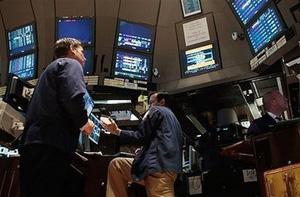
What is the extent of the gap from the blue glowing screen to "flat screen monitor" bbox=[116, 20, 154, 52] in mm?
1647

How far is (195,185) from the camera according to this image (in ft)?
14.9

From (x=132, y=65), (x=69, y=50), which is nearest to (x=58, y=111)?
(x=69, y=50)

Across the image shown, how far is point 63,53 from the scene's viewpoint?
262 cm

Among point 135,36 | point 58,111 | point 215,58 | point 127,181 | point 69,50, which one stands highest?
point 135,36

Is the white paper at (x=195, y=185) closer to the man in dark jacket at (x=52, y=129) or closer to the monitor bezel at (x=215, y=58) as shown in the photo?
the monitor bezel at (x=215, y=58)

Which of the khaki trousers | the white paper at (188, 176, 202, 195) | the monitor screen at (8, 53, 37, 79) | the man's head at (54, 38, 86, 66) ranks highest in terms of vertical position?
the monitor screen at (8, 53, 37, 79)

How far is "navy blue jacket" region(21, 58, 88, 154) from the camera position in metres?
2.20

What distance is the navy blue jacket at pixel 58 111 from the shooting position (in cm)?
220

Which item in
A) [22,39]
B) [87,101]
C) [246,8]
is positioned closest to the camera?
[87,101]

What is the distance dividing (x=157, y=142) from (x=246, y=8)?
2633 mm

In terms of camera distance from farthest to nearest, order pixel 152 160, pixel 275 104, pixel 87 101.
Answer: pixel 275 104 < pixel 152 160 < pixel 87 101

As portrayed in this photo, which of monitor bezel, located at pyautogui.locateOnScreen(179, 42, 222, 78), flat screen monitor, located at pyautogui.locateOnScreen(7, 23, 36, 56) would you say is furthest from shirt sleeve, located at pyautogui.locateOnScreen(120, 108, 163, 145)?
flat screen monitor, located at pyautogui.locateOnScreen(7, 23, 36, 56)

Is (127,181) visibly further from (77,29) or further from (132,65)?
(77,29)

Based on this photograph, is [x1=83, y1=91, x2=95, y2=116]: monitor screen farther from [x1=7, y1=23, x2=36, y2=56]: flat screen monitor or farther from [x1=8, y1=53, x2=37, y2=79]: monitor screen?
[x1=7, y1=23, x2=36, y2=56]: flat screen monitor
